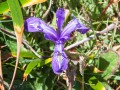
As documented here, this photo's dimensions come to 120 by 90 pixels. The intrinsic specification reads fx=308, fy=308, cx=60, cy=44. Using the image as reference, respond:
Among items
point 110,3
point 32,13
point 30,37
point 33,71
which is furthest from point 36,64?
point 110,3

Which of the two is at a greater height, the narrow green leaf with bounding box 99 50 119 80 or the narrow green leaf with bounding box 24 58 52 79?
the narrow green leaf with bounding box 24 58 52 79

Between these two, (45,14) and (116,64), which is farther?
(45,14)

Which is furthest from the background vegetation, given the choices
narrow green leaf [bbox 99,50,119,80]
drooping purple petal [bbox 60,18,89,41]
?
drooping purple petal [bbox 60,18,89,41]

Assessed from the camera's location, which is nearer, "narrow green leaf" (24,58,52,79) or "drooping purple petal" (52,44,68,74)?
Result: "drooping purple petal" (52,44,68,74)

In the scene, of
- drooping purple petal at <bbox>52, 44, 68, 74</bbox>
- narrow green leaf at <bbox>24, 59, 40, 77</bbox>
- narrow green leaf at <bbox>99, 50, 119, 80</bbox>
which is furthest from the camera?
narrow green leaf at <bbox>99, 50, 119, 80</bbox>

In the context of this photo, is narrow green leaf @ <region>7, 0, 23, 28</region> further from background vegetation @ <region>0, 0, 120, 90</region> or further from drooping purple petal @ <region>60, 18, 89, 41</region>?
drooping purple petal @ <region>60, 18, 89, 41</region>

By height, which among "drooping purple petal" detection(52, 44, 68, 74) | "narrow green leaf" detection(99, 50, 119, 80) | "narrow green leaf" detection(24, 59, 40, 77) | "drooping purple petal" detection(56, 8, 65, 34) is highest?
"drooping purple petal" detection(56, 8, 65, 34)

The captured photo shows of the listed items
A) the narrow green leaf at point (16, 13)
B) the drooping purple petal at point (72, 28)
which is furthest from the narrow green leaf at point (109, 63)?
the narrow green leaf at point (16, 13)

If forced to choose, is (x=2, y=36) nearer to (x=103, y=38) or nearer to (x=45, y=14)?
(x=45, y=14)
